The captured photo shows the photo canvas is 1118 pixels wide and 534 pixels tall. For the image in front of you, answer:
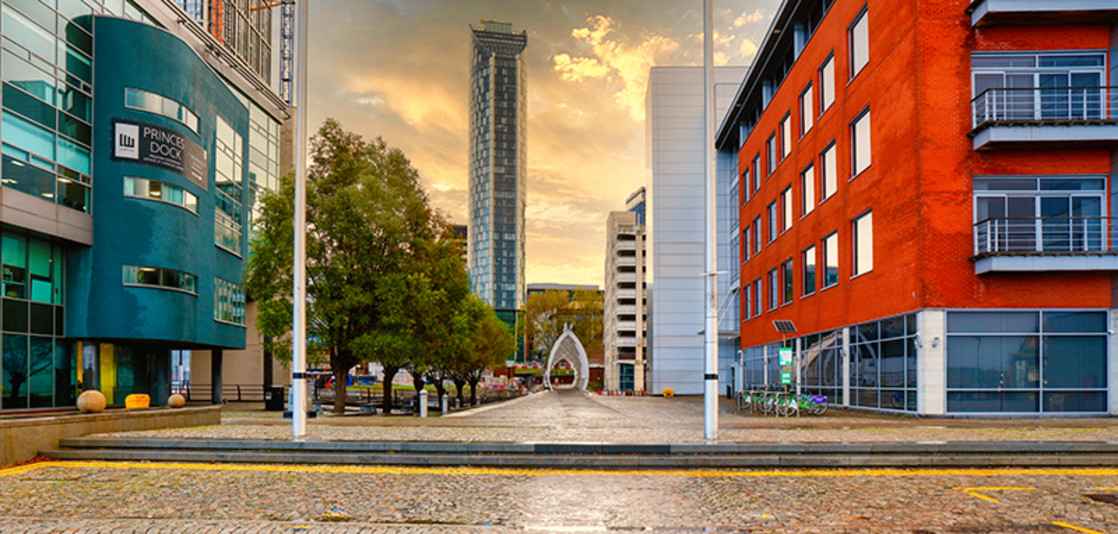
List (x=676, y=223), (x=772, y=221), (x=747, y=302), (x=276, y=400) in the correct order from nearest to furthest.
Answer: (x=276, y=400)
(x=772, y=221)
(x=747, y=302)
(x=676, y=223)

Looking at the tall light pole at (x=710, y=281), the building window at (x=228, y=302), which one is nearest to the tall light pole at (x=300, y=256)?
the tall light pole at (x=710, y=281)

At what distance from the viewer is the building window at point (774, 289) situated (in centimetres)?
4175

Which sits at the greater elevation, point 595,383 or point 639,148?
point 639,148

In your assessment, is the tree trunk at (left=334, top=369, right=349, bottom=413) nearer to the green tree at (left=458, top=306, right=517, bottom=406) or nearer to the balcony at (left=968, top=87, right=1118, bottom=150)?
the green tree at (left=458, top=306, right=517, bottom=406)

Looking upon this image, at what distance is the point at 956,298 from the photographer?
23062 mm

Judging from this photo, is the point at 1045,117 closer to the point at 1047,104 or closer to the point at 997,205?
the point at 1047,104

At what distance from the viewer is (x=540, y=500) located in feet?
30.4

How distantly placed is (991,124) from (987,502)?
673 inches

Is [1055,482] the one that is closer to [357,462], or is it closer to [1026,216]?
[357,462]

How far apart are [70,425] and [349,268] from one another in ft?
49.1

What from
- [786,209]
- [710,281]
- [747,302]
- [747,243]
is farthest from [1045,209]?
[747,243]

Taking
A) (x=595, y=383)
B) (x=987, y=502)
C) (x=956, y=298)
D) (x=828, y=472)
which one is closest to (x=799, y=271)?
(x=956, y=298)

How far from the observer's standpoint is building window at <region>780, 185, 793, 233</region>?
39.0m

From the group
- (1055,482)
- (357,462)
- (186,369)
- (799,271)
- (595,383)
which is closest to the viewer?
(1055,482)
